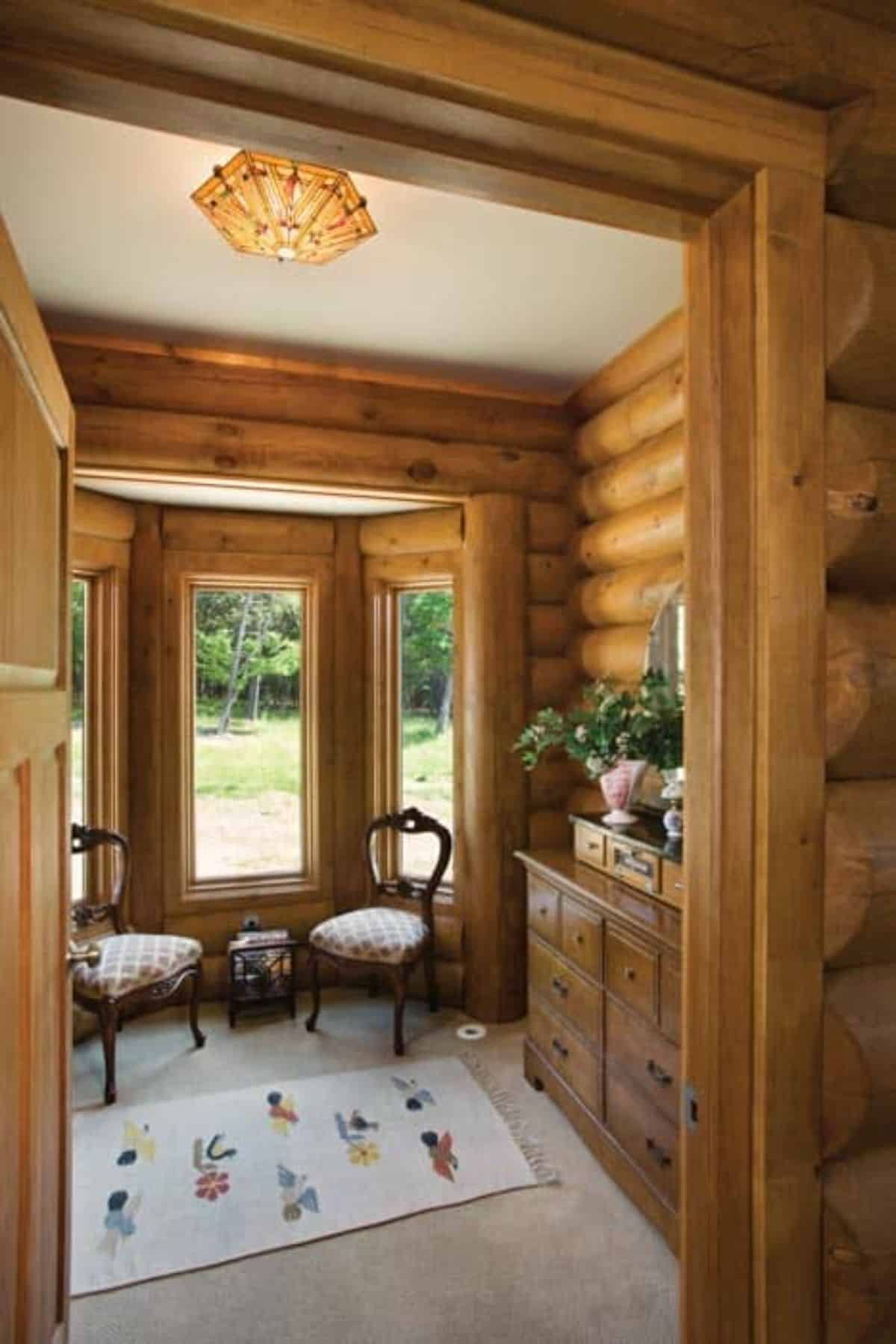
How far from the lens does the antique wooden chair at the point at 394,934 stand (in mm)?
3314

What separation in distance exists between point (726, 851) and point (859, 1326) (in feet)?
2.23

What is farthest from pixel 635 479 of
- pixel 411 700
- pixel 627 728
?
pixel 411 700

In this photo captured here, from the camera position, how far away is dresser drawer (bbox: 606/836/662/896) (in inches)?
86.6

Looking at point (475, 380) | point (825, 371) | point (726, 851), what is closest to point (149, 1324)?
point (726, 851)

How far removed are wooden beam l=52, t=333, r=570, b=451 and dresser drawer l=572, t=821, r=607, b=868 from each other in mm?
1916

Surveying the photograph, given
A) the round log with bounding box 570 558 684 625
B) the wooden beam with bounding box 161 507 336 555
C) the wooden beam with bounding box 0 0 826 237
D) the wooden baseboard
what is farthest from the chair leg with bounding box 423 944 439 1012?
the wooden beam with bounding box 0 0 826 237

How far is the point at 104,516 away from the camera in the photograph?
3574mm

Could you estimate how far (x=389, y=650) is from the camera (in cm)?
414

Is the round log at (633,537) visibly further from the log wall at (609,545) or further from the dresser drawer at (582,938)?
the dresser drawer at (582,938)

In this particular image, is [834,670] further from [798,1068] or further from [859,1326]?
[859,1326]

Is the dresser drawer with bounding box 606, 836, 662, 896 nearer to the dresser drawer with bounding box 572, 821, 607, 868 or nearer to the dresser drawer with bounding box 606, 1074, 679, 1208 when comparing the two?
the dresser drawer with bounding box 572, 821, 607, 868

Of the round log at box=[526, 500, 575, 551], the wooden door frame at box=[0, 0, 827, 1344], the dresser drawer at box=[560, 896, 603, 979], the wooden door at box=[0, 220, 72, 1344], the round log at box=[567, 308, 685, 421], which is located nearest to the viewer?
the wooden door frame at box=[0, 0, 827, 1344]

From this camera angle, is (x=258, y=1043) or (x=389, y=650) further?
(x=389, y=650)

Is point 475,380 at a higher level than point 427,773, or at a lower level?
higher
